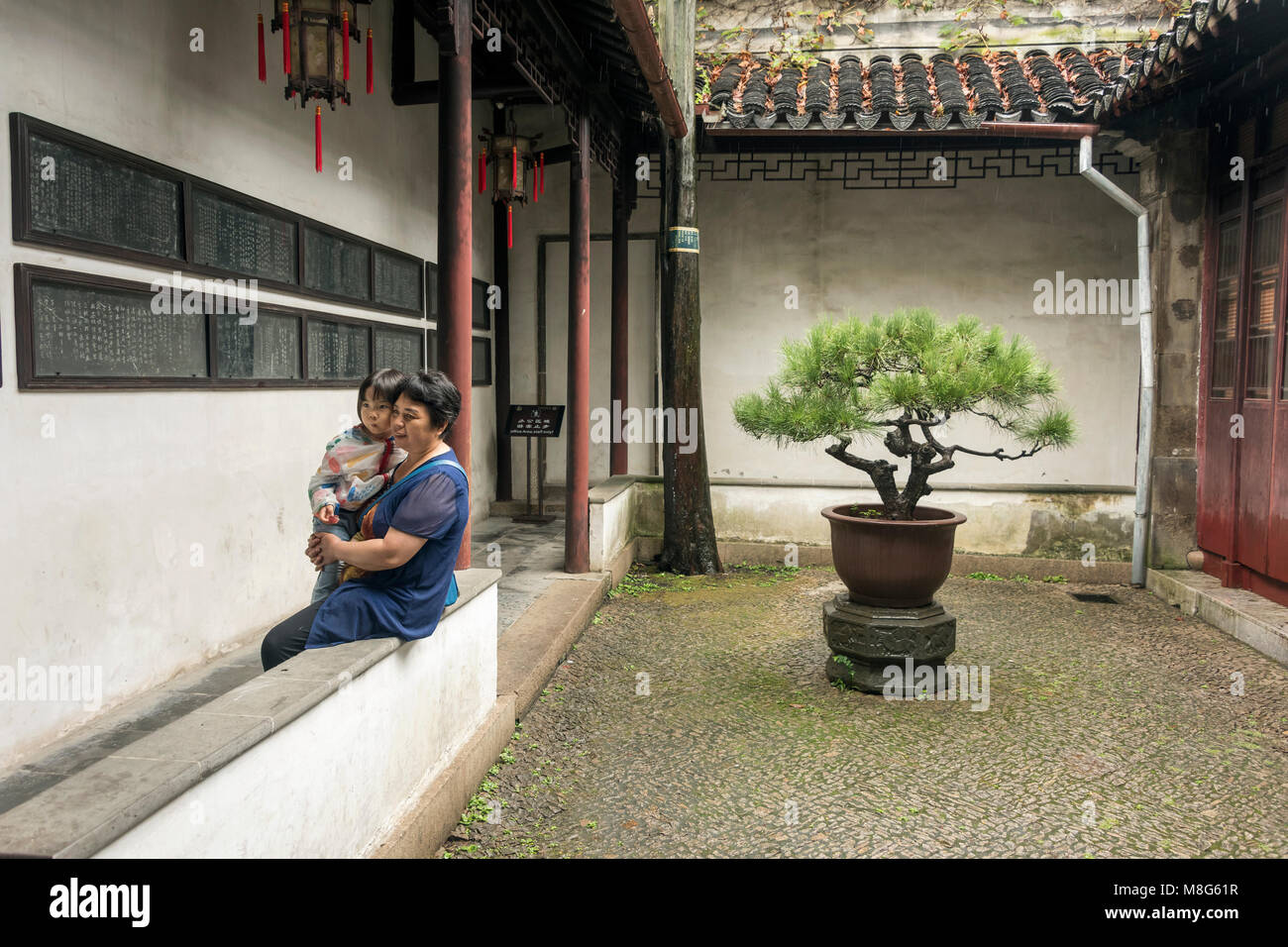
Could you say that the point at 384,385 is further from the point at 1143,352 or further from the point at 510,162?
the point at 1143,352

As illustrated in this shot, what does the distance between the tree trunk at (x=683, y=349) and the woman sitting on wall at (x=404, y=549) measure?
521 centimetres

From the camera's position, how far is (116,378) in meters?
3.96

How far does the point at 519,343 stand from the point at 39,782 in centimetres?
714

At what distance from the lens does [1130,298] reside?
920 centimetres

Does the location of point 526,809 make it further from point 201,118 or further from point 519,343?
point 519,343

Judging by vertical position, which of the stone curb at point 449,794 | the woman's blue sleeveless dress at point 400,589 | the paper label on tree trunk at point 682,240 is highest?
A: the paper label on tree trunk at point 682,240

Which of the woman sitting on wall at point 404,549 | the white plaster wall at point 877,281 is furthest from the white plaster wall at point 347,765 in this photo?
the white plaster wall at point 877,281

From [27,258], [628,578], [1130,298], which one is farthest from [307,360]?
[1130,298]

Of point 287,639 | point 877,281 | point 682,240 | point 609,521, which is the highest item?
point 682,240

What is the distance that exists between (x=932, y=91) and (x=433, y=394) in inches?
276

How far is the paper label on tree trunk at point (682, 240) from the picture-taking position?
8.23 m

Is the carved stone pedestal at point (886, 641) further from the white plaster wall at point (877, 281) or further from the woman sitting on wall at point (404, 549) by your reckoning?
the white plaster wall at point (877, 281)

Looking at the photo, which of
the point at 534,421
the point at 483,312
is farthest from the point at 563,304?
the point at 534,421

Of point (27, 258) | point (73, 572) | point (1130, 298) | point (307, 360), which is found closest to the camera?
point (27, 258)
